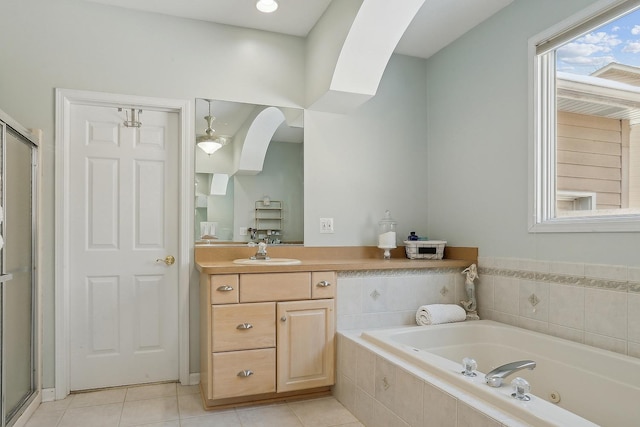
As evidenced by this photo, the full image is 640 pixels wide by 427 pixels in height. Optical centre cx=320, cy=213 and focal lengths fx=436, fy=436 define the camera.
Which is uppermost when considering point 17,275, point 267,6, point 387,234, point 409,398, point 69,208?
point 267,6

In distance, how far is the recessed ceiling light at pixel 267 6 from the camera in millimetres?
2799

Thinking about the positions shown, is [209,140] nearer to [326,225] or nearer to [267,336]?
[326,225]

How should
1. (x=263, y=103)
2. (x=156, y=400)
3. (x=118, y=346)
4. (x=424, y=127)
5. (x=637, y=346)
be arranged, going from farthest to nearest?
(x=424, y=127)
(x=263, y=103)
(x=118, y=346)
(x=156, y=400)
(x=637, y=346)

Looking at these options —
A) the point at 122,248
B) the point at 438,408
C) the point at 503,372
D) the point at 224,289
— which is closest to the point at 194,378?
the point at 224,289

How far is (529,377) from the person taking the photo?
2.33 meters

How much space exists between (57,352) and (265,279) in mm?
1420

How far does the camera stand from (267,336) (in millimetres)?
2604

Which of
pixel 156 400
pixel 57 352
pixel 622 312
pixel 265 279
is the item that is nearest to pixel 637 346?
pixel 622 312

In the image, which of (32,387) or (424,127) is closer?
(32,387)

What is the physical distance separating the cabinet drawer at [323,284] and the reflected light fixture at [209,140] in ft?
3.87

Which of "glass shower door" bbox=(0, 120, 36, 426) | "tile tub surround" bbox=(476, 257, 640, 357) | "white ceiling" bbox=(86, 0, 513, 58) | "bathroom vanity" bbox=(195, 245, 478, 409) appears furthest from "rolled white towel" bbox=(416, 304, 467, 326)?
"glass shower door" bbox=(0, 120, 36, 426)

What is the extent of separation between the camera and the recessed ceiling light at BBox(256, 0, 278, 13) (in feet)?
9.18

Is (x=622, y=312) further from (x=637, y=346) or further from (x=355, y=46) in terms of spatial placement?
(x=355, y=46)

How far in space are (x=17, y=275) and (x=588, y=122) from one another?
3284mm
